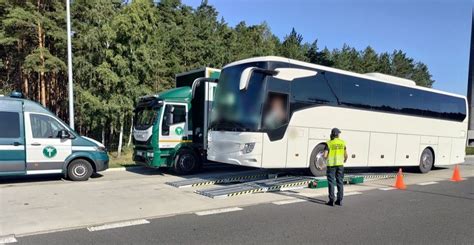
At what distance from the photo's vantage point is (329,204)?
898 cm

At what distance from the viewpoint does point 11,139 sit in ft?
36.9

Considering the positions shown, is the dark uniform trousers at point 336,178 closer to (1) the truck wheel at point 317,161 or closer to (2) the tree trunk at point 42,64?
(1) the truck wheel at point 317,161

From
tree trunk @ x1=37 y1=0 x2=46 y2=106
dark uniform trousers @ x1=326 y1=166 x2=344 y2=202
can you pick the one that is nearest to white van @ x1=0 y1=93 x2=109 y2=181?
dark uniform trousers @ x1=326 y1=166 x2=344 y2=202

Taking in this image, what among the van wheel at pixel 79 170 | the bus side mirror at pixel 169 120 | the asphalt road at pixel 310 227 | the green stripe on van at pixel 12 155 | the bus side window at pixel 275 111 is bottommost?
the van wheel at pixel 79 170

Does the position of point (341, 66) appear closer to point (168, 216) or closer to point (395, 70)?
point (395, 70)

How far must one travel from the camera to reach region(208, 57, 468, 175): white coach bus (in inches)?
430

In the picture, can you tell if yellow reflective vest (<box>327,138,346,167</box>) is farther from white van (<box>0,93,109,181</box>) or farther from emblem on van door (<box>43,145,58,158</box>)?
emblem on van door (<box>43,145,58,158</box>)

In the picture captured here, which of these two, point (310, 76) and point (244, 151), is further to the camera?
point (310, 76)

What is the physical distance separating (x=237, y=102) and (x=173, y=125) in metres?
3.55

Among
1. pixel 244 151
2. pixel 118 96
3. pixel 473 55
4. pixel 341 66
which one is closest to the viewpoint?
pixel 244 151

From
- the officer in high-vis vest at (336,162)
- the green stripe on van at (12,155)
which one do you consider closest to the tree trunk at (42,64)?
the green stripe on van at (12,155)

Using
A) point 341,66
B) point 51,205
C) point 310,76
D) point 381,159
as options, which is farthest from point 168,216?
point 341,66

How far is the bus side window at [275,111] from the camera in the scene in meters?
10.9

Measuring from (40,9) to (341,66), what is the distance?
38764mm
